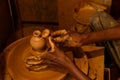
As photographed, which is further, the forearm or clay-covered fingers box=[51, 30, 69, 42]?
the forearm

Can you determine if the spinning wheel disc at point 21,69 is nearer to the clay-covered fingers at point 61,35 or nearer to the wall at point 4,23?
the clay-covered fingers at point 61,35

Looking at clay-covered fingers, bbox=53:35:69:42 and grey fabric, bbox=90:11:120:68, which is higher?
clay-covered fingers, bbox=53:35:69:42

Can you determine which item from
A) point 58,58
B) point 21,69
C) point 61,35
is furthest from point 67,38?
point 21,69

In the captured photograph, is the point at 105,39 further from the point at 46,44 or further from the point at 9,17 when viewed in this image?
the point at 9,17

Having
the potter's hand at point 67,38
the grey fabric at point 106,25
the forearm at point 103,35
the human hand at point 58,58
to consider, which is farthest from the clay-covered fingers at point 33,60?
the grey fabric at point 106,25

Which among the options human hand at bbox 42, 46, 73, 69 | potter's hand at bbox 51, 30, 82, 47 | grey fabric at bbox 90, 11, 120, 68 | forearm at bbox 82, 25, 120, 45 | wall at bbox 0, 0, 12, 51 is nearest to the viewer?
human hand at bbox 42, 46, 73, 69

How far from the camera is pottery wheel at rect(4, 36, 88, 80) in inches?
60.2

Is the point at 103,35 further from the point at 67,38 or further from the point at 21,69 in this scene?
the point at 21,69

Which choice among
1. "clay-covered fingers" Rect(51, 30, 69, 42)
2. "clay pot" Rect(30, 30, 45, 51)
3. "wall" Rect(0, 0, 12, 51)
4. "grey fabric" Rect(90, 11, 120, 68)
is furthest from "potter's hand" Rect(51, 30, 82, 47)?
"wall" Rect(0, 0, 12, 51)

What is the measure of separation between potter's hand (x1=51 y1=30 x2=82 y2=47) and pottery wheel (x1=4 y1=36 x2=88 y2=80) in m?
0.20

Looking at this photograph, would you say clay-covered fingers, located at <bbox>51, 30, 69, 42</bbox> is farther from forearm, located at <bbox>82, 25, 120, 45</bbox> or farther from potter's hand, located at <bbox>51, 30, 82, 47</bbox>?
forearm, located at <bbox>82, 25, 120, 45</bbox>

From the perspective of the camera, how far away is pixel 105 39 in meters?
1.77

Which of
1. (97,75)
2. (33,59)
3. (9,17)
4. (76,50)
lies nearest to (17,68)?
(33,59)

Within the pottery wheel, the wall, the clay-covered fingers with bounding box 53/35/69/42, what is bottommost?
the wall
